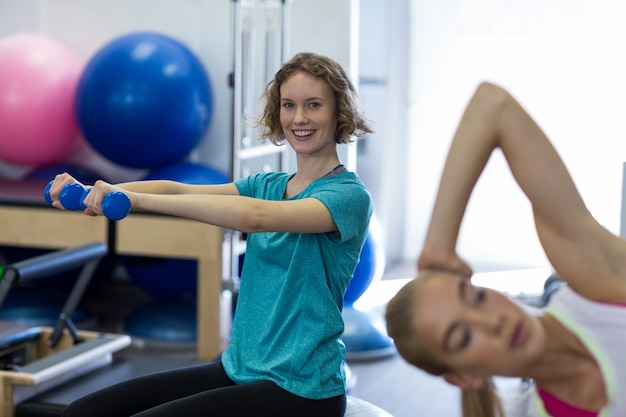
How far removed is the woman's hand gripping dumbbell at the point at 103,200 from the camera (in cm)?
163

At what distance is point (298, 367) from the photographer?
189cm

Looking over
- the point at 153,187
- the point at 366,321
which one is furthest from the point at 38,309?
the point at 153,187

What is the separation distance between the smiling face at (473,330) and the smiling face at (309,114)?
0.70 meters

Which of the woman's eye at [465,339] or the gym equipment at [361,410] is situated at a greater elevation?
the woman's eye at [465,339]

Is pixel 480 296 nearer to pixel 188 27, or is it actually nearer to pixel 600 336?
pixel 600 336

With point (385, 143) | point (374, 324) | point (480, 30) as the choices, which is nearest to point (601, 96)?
point (480, 30)

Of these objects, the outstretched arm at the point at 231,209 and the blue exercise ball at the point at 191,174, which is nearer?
the outstretched arm at the point at 231,209

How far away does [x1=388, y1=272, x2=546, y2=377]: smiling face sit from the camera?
51.9 inches

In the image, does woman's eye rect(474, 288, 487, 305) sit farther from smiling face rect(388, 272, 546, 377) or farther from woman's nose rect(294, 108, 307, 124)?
woman's nose rect(294, 108, 307, 124)

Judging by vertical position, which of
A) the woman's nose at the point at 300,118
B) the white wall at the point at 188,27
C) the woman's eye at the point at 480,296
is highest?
the white wall at the point at 188,27

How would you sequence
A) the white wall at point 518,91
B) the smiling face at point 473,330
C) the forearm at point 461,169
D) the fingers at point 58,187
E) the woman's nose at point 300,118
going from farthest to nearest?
the white wall at point 518,91 < the woman's nose at point 300,118 < the fingers at point 58,187 < the forearm at point 461,169 < the smiling face at point 473,330

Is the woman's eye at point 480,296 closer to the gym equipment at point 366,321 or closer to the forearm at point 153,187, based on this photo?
the forearm at point 153,187

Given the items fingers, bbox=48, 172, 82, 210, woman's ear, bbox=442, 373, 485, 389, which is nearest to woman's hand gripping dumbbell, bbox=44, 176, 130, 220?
fingers, bbox=48, 172, 82, 210

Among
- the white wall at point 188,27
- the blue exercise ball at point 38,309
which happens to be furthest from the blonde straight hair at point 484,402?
the white wall at point 188,27
